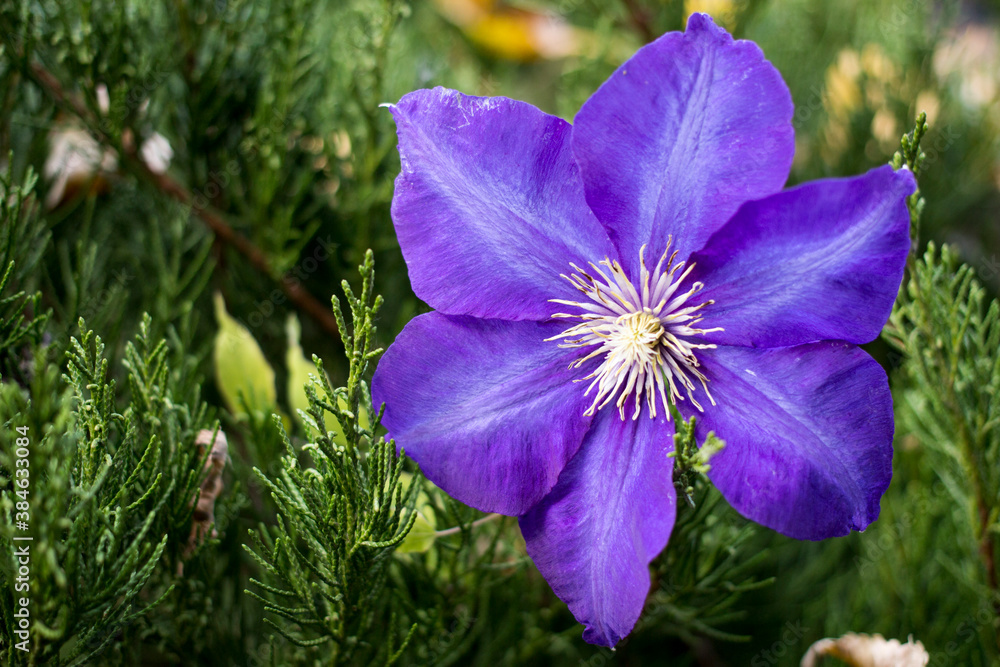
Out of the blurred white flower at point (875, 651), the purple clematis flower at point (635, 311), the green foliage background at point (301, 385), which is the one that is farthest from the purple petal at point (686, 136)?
the blurred white flower at point (875, 651)

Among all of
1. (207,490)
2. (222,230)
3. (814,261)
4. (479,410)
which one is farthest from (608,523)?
(222,230)

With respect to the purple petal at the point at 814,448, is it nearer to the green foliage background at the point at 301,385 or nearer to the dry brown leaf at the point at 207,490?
the green foliage background at the point at 301,385

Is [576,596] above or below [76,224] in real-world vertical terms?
below

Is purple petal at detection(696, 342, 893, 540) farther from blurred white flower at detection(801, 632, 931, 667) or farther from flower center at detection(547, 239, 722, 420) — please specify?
blurred white flower at detection(801, 632, 931, 667)

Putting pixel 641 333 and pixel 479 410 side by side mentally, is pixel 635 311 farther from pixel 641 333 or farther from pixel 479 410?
pixel 479 410

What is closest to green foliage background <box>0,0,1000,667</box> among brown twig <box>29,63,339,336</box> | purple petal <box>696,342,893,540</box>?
brown twig <box>29,63,339,336</box>

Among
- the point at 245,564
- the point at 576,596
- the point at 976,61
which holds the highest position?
the point at 976,61

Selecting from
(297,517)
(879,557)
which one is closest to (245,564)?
(297,517)

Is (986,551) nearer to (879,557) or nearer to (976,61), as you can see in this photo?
(879,557)
